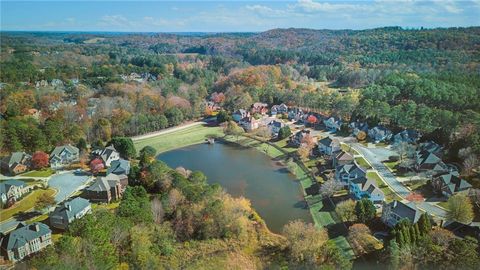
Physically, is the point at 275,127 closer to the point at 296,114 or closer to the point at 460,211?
the point at 296,114

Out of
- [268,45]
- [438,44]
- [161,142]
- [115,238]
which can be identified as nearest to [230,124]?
[161,142]

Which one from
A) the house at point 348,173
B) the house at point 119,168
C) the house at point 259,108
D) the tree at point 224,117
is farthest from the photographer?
the house at point 259,108

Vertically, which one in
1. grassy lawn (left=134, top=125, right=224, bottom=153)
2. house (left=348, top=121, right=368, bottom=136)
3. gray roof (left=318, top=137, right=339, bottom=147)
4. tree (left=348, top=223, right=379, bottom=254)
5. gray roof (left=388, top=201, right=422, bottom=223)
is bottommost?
grassy lawn (left=134, top=125, right=224, bottom=153)

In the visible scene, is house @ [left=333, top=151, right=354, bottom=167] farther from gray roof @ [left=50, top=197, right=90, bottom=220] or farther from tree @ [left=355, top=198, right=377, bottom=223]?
gray roof @ [left=50, top=197, right=90, bottom=220]

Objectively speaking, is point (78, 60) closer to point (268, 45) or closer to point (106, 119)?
point (106, 119)

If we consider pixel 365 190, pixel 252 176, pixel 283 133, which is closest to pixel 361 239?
pixel 365 190

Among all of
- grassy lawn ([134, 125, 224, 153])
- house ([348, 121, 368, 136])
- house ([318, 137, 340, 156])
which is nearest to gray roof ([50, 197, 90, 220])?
grassy lawn ([134, 125, 224, 153])

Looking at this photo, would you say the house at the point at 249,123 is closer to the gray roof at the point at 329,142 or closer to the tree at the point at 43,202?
the gray roof at the point at 329,142

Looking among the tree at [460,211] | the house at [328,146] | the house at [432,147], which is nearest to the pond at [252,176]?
the house at [328,146]
